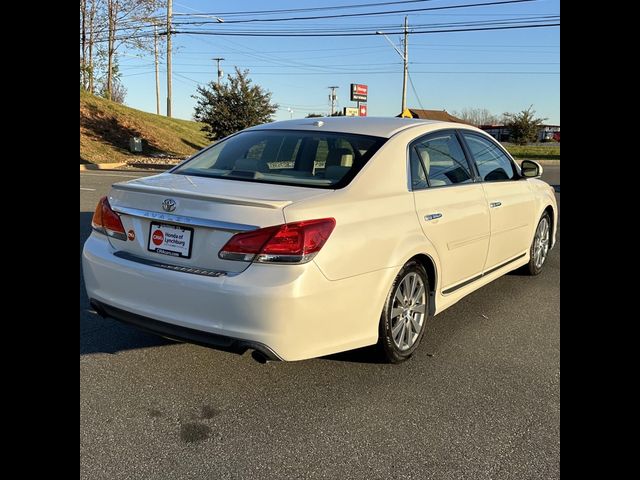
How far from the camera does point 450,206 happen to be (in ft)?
12.9

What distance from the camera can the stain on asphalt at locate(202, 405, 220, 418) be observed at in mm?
2932

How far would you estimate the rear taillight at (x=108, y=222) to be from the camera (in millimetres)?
3324

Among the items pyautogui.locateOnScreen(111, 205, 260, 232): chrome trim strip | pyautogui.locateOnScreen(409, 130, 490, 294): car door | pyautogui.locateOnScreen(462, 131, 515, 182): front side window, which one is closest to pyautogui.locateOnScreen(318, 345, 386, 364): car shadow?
pyautogui.locateOnScreen(409, 130, 490, 294): car door

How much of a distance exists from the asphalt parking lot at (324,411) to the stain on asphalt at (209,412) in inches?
0.4

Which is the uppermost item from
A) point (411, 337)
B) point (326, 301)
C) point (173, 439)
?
point (326, 301)

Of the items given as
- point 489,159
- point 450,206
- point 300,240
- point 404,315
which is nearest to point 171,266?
point 300,240

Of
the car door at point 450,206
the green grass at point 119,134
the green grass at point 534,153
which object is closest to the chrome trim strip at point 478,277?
the car door at point 450,206

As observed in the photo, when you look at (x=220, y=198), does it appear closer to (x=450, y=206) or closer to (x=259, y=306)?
(x=259, y=306)

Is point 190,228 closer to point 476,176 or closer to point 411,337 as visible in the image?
point 411,337

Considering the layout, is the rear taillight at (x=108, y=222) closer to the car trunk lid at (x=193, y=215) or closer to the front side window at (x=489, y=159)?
the car trunk lid at (x=193, y=215)
